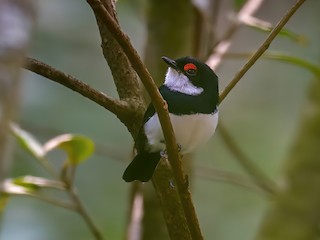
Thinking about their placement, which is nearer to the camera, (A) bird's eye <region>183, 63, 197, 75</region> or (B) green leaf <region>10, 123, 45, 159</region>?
(A) bird's eye <region>183, 63, 197, 75</region>

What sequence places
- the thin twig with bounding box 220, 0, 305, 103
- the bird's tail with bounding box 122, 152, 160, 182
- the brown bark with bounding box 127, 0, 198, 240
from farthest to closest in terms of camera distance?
the brown bark with bounding box 127, 0, 198, 240
the bird's tail with bounding box 122, 152, 160, 182
the thin twig with bounding box 220, 0, 305, 103

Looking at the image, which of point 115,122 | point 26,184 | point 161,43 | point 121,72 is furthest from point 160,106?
point 115,122

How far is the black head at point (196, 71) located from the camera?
191 centimetres

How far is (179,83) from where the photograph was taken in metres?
1.96

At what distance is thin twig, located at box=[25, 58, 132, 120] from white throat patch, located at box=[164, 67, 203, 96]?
0.43 metres

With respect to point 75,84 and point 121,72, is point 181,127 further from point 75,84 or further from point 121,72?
point 75,84

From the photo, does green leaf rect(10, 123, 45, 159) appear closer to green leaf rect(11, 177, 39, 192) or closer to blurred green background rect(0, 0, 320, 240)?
green leaf rect(11, 177, 39, 192)

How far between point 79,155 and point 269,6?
3.27 m

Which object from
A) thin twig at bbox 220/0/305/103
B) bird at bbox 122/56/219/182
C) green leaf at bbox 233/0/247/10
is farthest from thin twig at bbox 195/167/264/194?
thin twig at bbox 220/0/305/103

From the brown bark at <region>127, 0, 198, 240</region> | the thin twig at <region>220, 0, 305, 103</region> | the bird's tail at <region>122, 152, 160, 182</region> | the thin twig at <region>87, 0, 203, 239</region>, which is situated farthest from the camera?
the brown bark at <region>127, 0, 198, 240</region>

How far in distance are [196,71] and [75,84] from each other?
25.4 inches

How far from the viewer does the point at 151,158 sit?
69.8 inches

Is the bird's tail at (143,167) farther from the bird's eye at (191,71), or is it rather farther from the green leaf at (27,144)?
the green leaf at (27,144)

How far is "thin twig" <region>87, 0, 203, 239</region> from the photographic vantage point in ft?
4.03
